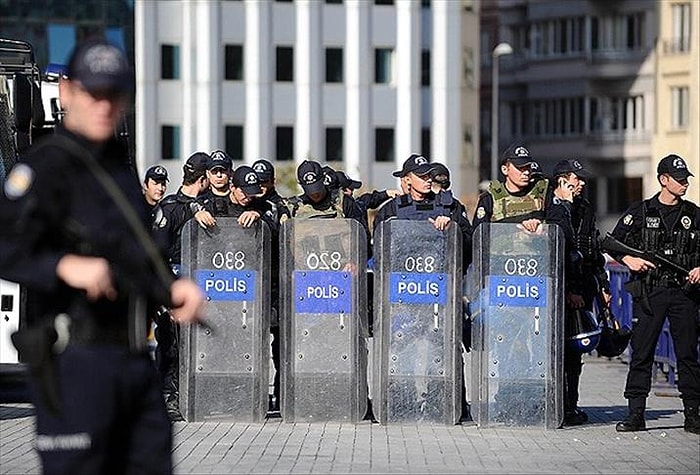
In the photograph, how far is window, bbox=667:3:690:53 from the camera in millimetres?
84812

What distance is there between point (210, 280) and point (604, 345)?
119 inches

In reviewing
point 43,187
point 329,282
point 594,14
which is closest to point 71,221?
point 43,187

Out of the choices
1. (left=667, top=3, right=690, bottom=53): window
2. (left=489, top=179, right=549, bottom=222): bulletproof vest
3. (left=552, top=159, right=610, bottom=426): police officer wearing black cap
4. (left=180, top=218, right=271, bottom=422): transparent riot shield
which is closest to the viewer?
(left=489, top=179, right=549, bottom=222): bulletproof vest

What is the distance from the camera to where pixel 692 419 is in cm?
1362

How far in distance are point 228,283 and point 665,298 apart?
316 centimetres

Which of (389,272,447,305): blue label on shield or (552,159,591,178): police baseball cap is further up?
(552,159,591,178): police baseball cap

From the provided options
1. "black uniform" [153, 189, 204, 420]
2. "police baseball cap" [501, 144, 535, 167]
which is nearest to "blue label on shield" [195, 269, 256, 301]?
"black uniform" [153, 189, 204, 420]

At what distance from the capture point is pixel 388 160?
79.0m

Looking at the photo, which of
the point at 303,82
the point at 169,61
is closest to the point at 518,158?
Result: the point at 169,61

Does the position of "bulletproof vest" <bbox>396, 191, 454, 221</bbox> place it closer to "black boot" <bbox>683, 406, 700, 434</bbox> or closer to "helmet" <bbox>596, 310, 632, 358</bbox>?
"helmet" <bbox>596, 310, 632, 358</bbox>

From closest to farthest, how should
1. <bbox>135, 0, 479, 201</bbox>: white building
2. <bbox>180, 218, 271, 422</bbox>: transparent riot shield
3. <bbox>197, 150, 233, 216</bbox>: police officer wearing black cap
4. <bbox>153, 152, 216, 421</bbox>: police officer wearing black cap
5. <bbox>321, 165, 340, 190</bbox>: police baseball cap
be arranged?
<bbox>180, 218, 271, 422</bbox>: transparent riot shield, <bbox>197, 150, 233, 216</bbox>: police officer wearing black cap, <bbox>153, 152, 216, 421</bbox>: police officer wearing black cap, <bbox>321, 165, 340, 190</bbox>: police baseball cap, <bbox>135, 0, 479, 201</bbox>: white building

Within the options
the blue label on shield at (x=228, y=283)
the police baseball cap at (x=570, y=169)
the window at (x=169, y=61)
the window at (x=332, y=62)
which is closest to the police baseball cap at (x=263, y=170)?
the blue label on shield at (x=228, y=283)

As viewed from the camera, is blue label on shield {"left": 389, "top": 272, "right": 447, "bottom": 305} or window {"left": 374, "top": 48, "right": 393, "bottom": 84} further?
window {"left": 374, "top": 48, "right": 393, "bottom": 84}

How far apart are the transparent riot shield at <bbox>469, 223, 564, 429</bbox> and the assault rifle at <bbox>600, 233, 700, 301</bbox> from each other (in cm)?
36
